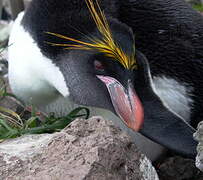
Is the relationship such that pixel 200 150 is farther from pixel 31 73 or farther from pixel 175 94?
pixel 31 73

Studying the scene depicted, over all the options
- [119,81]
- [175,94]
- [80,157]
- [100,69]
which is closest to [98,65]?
[100,69]

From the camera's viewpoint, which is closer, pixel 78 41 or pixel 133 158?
pixel 133 158

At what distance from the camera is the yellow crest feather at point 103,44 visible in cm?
194

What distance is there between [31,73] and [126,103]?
64cm

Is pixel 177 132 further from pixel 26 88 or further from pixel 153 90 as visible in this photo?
pixel 26 88

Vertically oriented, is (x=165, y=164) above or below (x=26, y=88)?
below

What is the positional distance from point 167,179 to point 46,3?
3.06 feet

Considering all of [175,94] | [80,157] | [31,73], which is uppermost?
[80,157]

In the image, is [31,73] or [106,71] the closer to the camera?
[106,71]

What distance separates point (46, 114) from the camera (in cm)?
255

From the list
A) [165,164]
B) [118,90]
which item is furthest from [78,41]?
[165,164]

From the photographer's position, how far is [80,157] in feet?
5.10

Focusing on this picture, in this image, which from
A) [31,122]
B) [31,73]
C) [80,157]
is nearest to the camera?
[80,157]

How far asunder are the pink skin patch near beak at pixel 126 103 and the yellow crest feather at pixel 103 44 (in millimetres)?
86
